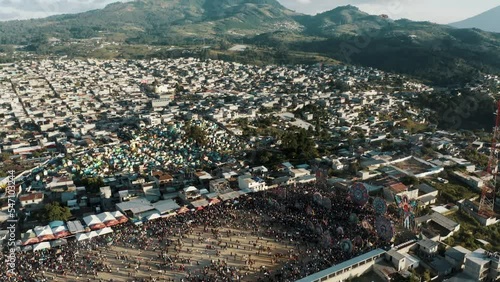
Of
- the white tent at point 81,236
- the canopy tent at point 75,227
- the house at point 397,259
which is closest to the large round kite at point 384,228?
the house at point 397,259

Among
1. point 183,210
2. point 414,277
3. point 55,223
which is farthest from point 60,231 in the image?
point 414,277

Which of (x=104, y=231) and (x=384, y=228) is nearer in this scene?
(x=384, y=228)

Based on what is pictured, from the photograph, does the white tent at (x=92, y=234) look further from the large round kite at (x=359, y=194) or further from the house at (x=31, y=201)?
the large round kite at (x=359, y=194)

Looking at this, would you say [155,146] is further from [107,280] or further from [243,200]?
[107,280]

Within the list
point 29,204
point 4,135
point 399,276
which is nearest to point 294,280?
point 399,276

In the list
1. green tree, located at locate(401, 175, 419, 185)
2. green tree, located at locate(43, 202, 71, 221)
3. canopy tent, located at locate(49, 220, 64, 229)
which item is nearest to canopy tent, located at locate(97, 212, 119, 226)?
canopy tent, located at locate(49, 220, 64, 229)

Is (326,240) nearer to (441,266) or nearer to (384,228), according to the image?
(384,228)

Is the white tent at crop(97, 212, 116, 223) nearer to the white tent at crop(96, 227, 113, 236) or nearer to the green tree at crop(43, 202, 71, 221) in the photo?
the white tent at crop(96, 227, 113, 236)
